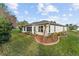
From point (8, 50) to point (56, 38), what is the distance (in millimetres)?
418

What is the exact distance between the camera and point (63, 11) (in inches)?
63.7

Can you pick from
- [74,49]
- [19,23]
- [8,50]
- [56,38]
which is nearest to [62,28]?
[56,38]

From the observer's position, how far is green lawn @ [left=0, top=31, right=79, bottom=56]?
1.61 m

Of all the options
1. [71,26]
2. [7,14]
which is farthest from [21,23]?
[71,26]

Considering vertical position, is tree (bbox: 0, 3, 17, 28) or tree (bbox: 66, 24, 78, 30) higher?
tree (bbox: 0, 3, 17, 28)

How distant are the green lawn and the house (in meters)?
0.07

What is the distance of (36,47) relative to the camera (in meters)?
1.62

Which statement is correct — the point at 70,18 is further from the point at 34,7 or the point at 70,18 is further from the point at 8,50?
the point at 8,50

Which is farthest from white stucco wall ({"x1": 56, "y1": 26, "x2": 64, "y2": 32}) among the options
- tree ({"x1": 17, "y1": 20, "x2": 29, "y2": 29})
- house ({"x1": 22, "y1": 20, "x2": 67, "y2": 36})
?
tree ({"x1": 17, "y1": 20, "x2": 29, "y2": 29})

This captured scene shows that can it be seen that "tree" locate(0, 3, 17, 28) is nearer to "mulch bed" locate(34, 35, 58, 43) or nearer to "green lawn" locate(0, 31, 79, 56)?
"green lawn" locate(0, 31, 79, 56)

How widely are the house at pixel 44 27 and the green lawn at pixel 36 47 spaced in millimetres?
66

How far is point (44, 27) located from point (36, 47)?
0.18 meters

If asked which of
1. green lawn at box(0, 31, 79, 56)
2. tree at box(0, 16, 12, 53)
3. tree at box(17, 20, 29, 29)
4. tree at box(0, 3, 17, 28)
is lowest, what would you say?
green lawn at box(0, 31, 79, 56)

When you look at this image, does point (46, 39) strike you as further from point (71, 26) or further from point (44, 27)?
point (71, 26)
